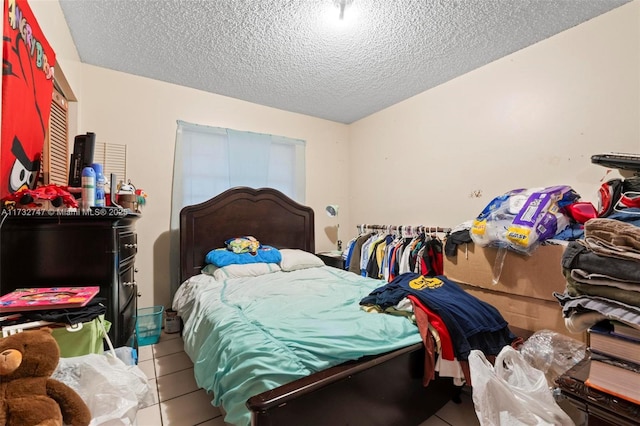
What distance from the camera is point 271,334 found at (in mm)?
1321

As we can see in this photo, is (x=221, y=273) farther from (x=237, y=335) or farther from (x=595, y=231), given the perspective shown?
(x=595, y=231)

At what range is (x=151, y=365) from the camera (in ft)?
6.94

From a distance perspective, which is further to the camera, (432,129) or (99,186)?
(432,129)

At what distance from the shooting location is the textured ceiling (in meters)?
1.86

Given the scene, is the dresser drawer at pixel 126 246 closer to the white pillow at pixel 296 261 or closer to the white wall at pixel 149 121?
the white wall at pixel 149 121

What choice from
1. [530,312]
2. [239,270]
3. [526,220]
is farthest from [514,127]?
[239,270]

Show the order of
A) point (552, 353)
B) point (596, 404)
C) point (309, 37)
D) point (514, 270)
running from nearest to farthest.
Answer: point (596, 404) → point (552, 353) → point (514, 270) → point (309, 37)

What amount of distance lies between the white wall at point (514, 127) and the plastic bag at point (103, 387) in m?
2.78

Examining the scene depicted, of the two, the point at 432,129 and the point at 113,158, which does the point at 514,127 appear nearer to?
the point at 432,129

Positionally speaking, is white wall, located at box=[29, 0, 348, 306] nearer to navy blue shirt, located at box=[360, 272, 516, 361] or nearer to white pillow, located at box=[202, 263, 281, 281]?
white pillow, located at box=[202, 263, 281, 281]

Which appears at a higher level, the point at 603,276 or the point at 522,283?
the point at 603,276

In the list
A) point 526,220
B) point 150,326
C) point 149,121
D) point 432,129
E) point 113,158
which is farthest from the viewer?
point 432,129

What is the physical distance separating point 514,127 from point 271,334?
8.25 ft

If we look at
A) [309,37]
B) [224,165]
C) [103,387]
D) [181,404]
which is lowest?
[181,404]
